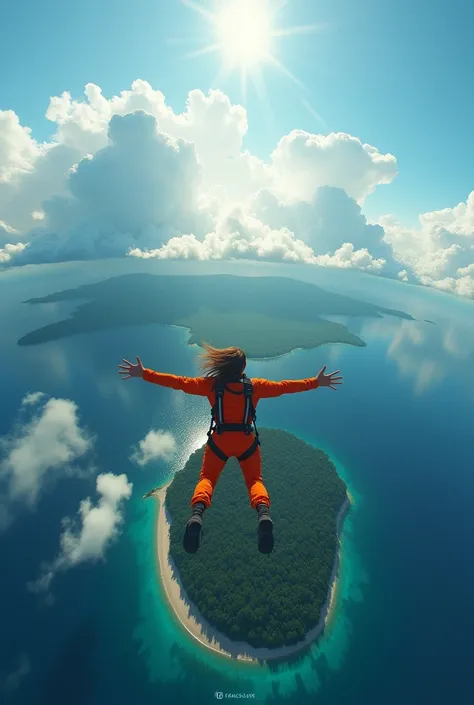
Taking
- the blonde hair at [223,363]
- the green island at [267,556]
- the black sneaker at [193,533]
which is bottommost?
the green island at [267,556]

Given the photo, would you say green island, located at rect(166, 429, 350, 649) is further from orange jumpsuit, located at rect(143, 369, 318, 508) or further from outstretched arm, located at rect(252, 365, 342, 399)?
outstretched arm, located at rect(252, 365, 342, 399)

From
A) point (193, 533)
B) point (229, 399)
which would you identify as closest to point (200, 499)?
point (193, 533)

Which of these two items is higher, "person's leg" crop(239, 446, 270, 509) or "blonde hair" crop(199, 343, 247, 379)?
"blonde hair" crop(199, 343, 247, 379)

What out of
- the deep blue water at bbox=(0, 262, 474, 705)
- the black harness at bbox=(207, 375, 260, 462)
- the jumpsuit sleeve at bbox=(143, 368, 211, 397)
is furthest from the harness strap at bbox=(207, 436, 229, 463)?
the deep blue water at bbox=(0, 262, 474, 705)

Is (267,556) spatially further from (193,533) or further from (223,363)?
(223,363)

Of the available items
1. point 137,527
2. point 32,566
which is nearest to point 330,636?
point 137,527

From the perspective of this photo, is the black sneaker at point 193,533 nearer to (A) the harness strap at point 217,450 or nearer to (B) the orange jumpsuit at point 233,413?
(B) the orange jumpsuit at point 233,413

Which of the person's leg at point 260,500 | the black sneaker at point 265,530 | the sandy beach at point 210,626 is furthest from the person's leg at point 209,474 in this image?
the sandy beach at point 210,626

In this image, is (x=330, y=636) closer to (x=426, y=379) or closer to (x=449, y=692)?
(x=449, y=692)

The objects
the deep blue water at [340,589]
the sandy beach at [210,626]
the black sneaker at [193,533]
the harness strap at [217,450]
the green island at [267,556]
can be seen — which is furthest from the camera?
the deep blue water at [340,589]
